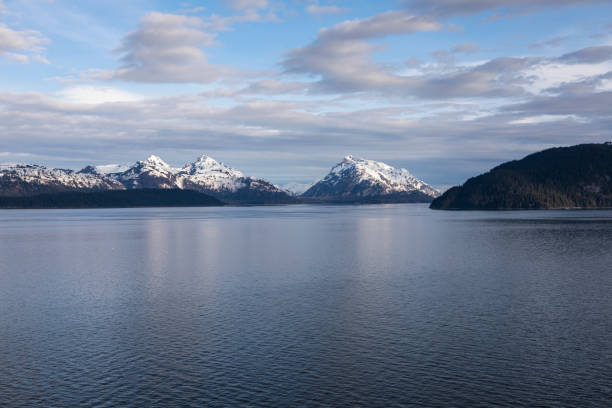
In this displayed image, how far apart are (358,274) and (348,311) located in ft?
79.0

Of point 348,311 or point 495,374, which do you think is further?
point 348,311

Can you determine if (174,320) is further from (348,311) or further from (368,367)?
(368,367)

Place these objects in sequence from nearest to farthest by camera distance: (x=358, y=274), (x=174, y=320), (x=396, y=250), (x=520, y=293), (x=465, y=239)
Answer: (x=174, y=320) → (x=520, y=293) → (x=358, y=274) → (x=396, y=250) → (x=465, y=239)

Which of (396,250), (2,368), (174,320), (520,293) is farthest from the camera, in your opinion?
(396,250)

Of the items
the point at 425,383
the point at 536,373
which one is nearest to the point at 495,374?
the point at 536,373

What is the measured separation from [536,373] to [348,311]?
805 inches

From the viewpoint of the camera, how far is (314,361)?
3609 centimetres

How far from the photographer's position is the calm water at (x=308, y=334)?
30.8m

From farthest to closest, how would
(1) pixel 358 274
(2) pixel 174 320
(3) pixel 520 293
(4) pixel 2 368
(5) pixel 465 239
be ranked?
(5) pixel 465 239
(1) pixel 358 274
(3) pixel 520 293
(2) pixel 174 320
(4) pixel 2 368

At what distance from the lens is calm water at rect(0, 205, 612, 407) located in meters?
30.8

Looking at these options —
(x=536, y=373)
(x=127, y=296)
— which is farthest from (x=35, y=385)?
(x=536, y=373)

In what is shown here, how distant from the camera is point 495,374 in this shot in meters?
33.2

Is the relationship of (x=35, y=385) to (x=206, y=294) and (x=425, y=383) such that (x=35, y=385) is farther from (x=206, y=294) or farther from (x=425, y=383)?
(x=206, y=294)

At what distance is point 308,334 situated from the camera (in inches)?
1686
